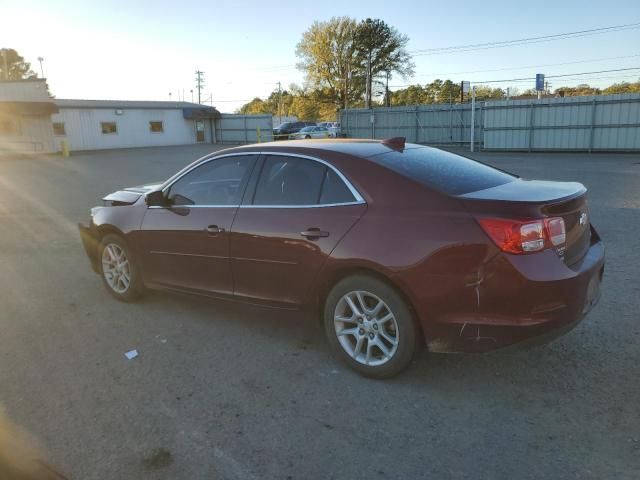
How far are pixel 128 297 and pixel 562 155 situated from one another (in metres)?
22.6

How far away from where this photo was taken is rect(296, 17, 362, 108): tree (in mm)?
65625

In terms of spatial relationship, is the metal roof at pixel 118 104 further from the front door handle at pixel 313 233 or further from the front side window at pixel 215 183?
the front door handle at pixel 313 233

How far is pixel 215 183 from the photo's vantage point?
4.70 metres

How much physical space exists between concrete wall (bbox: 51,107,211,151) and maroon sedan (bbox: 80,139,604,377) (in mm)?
37671

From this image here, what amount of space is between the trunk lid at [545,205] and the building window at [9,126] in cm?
3797

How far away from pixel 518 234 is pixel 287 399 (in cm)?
177

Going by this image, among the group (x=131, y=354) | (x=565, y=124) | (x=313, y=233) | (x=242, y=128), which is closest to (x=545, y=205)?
(x=313, y=233)

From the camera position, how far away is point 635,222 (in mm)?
8562

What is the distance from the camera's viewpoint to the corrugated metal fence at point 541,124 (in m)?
23.5

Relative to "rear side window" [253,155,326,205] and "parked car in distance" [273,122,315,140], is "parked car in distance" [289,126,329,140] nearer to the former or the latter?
"parked car in distance" [273,122,315,140]

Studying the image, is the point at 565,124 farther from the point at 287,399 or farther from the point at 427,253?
the point at 287,399

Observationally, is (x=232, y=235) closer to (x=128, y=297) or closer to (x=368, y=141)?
(x=368, y=141)

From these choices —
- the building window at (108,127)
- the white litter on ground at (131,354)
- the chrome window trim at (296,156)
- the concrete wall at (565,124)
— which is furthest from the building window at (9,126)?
the white litter on ground at (131,354)

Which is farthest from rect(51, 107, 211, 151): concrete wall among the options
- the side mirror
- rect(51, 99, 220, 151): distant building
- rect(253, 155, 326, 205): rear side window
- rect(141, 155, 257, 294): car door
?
rect(253, 155, 326, 205): rear side window
